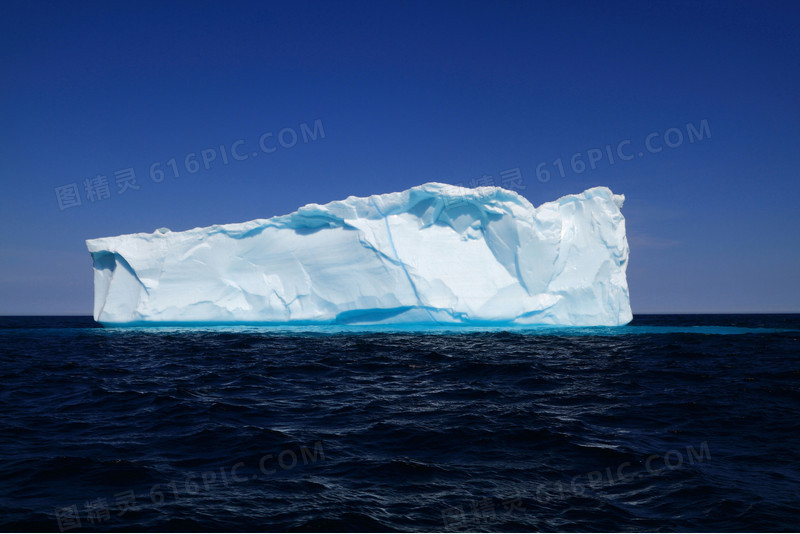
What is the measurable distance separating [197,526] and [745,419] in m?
→ 5.94

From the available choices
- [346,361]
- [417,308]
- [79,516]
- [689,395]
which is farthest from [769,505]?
[417,308]

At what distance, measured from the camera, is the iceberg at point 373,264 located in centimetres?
1883

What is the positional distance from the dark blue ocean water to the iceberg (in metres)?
9.59

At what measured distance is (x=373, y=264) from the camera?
18.5m

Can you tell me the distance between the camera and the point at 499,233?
1945 cm

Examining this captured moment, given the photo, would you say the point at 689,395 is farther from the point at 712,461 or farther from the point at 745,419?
the point at 712,461

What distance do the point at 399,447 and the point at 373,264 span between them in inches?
550

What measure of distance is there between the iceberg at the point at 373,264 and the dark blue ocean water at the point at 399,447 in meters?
9.59
